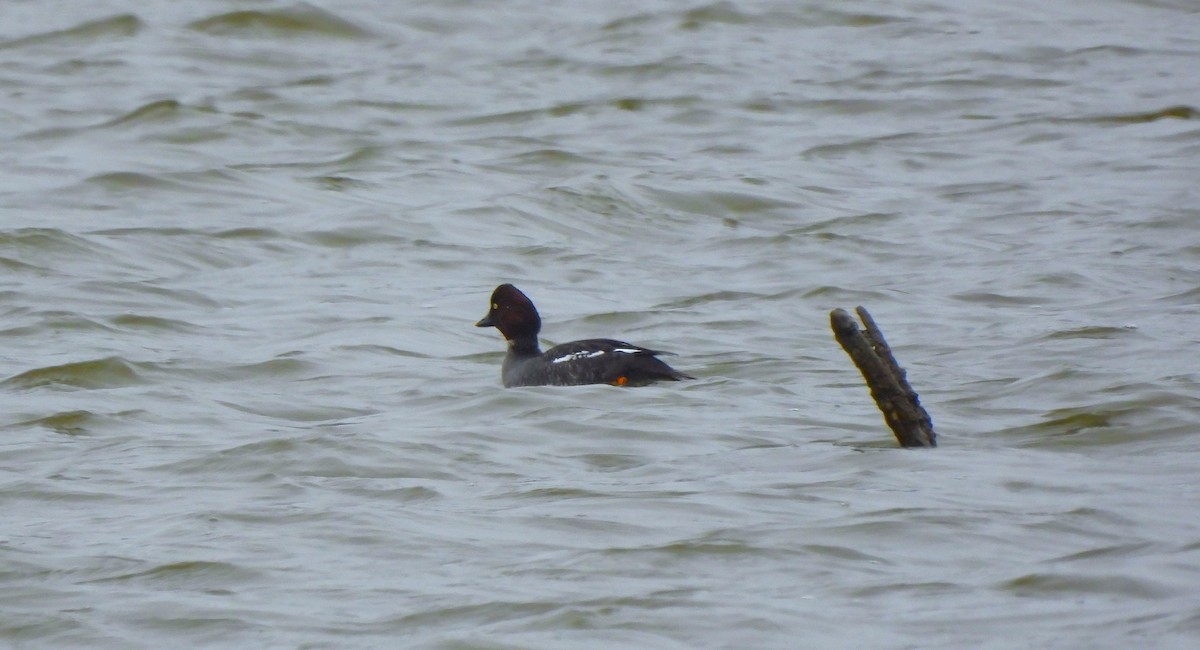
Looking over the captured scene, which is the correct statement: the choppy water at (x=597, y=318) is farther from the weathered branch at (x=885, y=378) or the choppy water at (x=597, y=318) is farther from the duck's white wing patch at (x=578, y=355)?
the duck's white wing patch at (x=578, y=355)

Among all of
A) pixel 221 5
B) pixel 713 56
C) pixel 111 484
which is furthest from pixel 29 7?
pixel 111 484

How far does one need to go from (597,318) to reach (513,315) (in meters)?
1.36

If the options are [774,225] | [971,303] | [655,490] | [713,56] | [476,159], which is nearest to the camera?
[655,490]

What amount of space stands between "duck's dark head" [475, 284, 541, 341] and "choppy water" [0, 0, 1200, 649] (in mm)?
282

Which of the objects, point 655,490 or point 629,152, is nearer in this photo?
point 655,490

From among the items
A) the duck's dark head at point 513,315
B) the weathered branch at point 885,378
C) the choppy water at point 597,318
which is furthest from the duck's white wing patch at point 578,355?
the weathered branch at point 885,378

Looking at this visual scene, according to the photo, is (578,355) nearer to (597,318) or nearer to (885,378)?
Answer: (597,318)

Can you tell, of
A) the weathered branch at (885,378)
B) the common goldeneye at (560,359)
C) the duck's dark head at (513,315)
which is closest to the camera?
the weathered branch at (885,378)

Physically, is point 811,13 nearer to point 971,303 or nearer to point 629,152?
point 629,152

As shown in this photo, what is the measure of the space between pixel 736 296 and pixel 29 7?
37.6ft

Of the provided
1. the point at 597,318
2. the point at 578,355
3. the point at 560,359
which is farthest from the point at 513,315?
the point at 597,318

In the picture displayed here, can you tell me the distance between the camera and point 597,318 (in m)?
11.4

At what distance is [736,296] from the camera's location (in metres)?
11.7

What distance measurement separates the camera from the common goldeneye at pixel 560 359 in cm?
936
